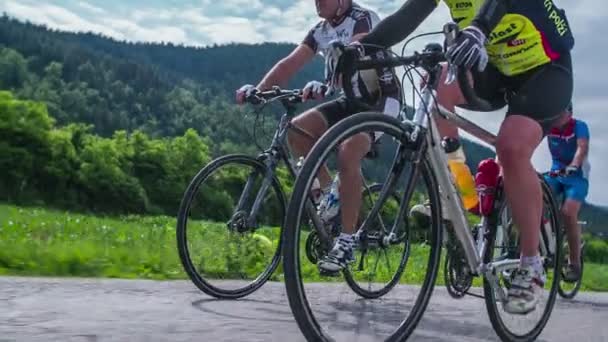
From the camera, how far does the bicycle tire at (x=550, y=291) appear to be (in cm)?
390

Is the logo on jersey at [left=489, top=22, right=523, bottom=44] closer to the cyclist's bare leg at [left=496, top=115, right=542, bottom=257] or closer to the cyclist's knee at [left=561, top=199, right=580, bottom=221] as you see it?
the cyclist's bare leg at [left=496, top=115, right=542, bottom=257]

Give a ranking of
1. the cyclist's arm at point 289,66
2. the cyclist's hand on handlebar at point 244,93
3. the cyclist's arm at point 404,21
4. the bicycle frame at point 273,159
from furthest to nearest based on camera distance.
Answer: the cyclist's arm at point 289,66
the cyclist's hand on handlebar at point 244,93
the bicycle frame at point 273,159
the cyclist's arm at point 404,21

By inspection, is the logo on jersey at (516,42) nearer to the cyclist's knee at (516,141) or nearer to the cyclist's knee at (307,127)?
the cyclist's knee at (516,141)

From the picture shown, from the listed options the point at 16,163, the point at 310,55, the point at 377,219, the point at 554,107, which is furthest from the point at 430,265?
the point at 16,163

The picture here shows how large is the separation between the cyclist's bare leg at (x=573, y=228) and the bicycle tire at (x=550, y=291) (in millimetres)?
3759

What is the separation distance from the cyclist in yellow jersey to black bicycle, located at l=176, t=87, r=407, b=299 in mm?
1533

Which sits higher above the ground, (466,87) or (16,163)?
(16,163)

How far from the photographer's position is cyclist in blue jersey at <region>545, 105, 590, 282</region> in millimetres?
8102

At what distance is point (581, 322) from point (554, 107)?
73.6 inches

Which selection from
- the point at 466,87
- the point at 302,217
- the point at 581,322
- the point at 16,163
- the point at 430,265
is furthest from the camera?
the point at 16,163

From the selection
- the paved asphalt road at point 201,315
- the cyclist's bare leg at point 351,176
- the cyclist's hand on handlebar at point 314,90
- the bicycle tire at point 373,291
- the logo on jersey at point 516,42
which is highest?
the logo on jersey at point 516,42

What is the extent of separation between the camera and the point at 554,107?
12.5 ft

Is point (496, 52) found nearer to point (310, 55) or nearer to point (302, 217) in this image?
point (302, 217)

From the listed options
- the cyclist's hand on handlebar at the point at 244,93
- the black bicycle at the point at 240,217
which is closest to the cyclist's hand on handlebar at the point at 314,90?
the black bicycle at the point at 240,217
